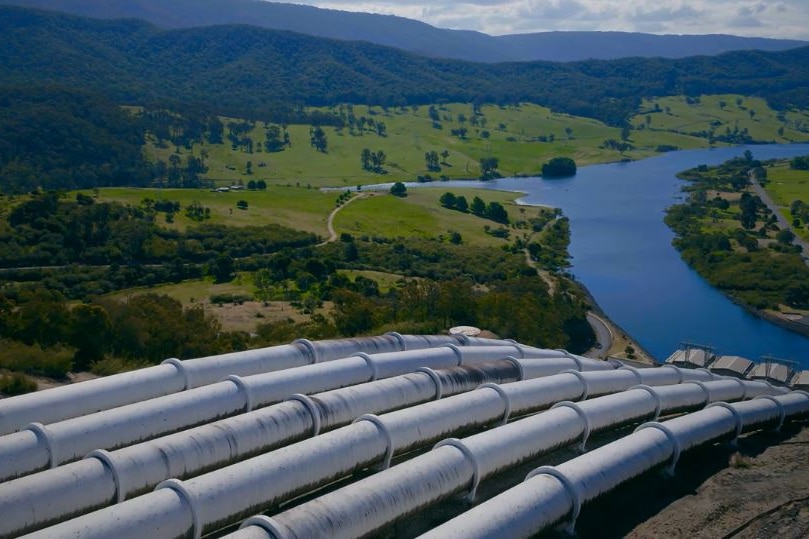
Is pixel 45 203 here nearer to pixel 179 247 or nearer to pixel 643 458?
pixel 179 247

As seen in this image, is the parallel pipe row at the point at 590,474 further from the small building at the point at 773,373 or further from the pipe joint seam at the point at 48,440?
the small building at the point at 773,373

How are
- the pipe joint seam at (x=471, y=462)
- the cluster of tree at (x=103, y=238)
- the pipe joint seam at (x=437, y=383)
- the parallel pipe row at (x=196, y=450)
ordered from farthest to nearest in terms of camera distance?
1. the cluster of tree at (x=103, y=238)
2. the pipe joint seam at (x=437, y=383)
3. the pipe joint seam at (x=471, y=462)
4. the parallel pipe row at (x=196, y=450)

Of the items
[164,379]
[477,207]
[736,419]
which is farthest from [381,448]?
[477,207]

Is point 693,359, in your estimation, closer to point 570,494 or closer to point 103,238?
point 570,494

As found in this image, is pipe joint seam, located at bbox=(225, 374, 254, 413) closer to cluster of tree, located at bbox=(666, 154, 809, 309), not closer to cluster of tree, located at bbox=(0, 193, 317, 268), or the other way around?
cluster of tree, located at bbox=(0, 193, 317, 268)

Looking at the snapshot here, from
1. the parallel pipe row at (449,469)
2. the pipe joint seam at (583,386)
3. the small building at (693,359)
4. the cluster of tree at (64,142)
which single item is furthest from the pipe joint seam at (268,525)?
the cluster of tree at (64,142)

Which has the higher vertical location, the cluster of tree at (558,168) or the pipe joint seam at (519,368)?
the pipe joint seam at (519,368)

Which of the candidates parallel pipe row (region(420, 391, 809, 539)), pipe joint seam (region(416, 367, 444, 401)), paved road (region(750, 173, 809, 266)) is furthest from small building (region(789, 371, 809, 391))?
paved road (region(750, 173, 809, 266))
